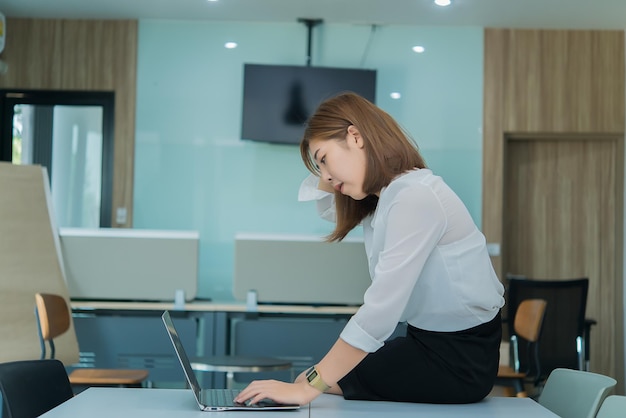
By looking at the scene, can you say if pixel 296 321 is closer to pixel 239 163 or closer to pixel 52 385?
pixel 239 163

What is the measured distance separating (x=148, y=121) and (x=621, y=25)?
11.2ft

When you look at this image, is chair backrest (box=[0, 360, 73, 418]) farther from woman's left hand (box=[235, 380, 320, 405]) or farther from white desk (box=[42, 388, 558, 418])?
woman's left hand (box=[235, 380, 320, 405])

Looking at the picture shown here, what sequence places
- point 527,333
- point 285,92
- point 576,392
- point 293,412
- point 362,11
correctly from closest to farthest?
point 293,412 < point 576,392 < point 527,333 < point 362,11 < point 285,92

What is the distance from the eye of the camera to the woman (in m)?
1.57

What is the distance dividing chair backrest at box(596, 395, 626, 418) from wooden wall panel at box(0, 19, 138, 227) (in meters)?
5.19

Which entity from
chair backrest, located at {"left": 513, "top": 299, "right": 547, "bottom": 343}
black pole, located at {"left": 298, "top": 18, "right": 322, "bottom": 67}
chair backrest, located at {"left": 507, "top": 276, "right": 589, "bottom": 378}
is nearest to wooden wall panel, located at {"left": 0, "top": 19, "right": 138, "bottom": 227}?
black pole, located at {"left": 298, "top": 18, "right": 322, "bottom": 67}

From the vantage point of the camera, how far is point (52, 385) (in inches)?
76.4

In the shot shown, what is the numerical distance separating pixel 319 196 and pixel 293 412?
633 millimetres

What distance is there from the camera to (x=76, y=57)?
6.43m

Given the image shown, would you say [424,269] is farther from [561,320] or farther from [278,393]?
[561,320]

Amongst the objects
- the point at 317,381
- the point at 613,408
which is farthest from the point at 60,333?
the point at 613,408

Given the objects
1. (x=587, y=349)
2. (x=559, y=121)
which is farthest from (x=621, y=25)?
(x=587, y=349)

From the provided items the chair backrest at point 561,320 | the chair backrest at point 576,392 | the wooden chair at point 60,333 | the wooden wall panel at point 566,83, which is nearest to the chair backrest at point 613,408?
the chair backrest at point 576,392

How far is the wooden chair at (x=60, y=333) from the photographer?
156 inches
